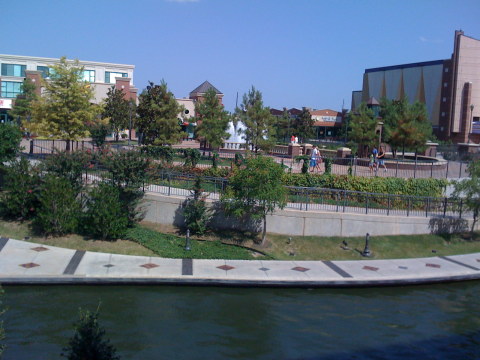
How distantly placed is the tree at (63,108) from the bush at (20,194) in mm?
8240

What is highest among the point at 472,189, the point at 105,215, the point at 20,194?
the point at 472,189

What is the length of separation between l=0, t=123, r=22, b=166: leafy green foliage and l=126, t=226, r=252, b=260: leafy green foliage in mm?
7871

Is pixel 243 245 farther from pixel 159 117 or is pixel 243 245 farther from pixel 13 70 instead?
pixel 13 70

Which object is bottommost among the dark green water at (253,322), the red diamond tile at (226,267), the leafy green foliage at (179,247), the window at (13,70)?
the dark green water at (253,322)

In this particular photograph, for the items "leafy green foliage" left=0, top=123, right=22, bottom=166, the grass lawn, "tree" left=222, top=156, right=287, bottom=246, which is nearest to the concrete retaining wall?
the grass lawn

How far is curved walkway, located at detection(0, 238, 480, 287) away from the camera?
15.9 meters

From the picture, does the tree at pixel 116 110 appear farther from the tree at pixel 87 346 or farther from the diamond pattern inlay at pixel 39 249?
the tree at pixel 87 346

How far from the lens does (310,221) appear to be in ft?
68.8

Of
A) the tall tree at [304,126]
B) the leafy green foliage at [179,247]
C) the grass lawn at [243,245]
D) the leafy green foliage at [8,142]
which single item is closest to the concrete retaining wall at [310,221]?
the grass lawn at [243,245]

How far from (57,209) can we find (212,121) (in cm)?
1522

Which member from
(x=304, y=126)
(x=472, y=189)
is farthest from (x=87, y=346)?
(x=304, y=126)

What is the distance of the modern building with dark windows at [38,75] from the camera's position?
2092 inches

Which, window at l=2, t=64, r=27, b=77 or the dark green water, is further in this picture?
window at l=2, t=64, r=27, b=77

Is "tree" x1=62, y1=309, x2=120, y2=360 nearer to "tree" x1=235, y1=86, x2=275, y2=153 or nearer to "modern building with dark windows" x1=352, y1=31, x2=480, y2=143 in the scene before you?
"tree" x1=235, y1=86, x2=275, y2=153
